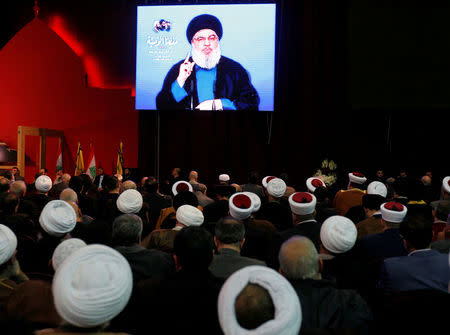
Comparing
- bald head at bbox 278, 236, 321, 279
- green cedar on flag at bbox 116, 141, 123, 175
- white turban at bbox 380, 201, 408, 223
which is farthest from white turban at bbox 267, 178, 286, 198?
green cedar on flag at bbox 116, 141, 123, 175

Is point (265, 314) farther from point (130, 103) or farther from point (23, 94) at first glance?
point (23, 94)

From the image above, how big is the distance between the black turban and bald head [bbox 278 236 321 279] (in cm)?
814

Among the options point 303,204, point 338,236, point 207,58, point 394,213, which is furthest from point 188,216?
point 207,58

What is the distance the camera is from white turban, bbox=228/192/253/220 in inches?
153

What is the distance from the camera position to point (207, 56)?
965 centimetres

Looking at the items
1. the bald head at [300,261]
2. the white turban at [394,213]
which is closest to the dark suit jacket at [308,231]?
the white turban at [394,213]

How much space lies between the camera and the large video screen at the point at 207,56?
374 inches

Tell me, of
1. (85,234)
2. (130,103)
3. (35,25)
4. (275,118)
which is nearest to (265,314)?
(85,234)

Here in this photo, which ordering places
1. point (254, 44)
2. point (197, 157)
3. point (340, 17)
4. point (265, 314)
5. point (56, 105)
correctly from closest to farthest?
point (265, 314), point (254, 44), point (340, 17), point (197, 157), point (56, 105)

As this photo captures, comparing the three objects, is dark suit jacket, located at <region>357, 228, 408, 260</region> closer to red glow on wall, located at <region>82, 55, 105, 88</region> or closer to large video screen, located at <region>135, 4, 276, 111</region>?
large video screen, located at <region>135, 4, 276, 111</region>

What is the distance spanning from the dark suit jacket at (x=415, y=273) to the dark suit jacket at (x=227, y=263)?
656mm

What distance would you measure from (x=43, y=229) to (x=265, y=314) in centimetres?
235

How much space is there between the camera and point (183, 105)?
382 inches

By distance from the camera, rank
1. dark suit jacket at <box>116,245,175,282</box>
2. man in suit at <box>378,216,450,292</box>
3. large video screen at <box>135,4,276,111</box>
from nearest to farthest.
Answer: man in suit at <box>378,216,450,292</box>, dark suit jacket at <box>116,245,175,282</box>, large video screen at <box>135,4,276,111</box>
